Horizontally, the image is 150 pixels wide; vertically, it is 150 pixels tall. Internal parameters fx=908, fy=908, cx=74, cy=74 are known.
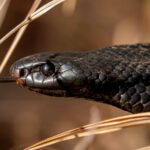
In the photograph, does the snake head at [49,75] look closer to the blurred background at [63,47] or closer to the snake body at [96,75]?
the snake body at [96,75]

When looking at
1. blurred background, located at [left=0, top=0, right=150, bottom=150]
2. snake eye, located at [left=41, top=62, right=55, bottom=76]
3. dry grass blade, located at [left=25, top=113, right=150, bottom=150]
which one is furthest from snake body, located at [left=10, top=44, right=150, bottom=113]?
blurred background, located at [left=0, top=0, right=150, bottom=150]

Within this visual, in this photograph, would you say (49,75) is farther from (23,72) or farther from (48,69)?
(23,72)

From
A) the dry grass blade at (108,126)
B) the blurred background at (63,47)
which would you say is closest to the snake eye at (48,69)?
the dry grass blade at (108,126)

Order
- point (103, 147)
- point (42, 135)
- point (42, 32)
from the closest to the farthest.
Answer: point (103, 147), point (42, 135), point (42, 32)

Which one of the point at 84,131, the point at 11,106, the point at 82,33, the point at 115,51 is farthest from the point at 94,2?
the point at 84,131

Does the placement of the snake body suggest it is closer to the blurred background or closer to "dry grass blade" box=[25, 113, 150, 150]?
"dry grass blade" box=[25, 113, 150, 150]

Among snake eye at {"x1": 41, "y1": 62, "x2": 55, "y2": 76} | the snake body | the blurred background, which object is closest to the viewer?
the snake body

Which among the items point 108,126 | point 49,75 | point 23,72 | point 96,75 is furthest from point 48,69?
point 108,126

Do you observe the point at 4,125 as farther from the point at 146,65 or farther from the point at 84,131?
the point at 84,131
